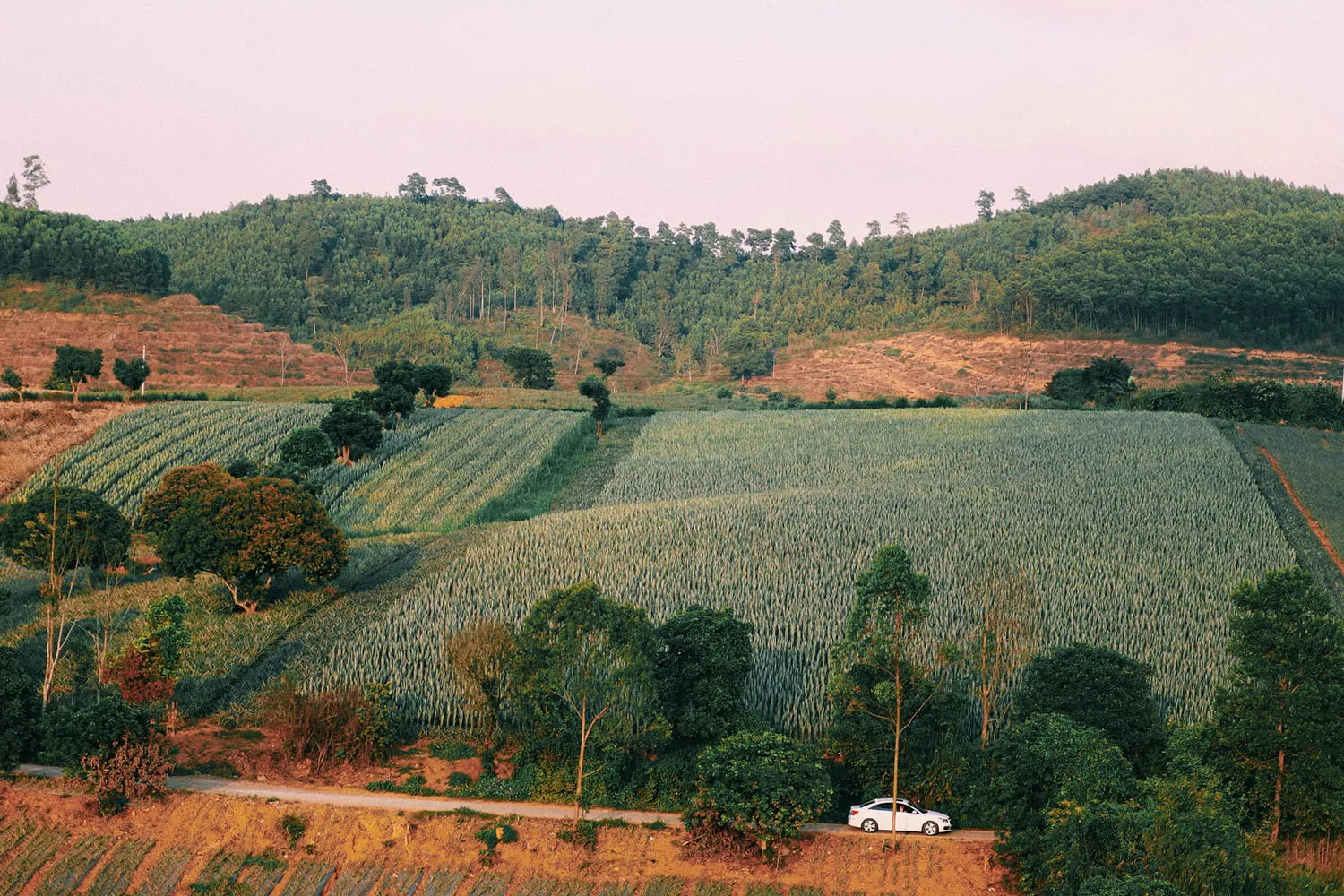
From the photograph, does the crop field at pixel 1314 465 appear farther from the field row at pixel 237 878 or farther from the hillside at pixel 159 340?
the hillside at pixel 159 340

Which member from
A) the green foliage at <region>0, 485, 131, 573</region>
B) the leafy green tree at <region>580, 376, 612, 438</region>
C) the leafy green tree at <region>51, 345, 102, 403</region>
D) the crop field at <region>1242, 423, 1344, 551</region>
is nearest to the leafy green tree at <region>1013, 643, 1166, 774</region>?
the crop field at <region>1242, 423, 1344, 551</region>

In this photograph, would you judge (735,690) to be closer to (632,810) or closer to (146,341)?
(632,810)

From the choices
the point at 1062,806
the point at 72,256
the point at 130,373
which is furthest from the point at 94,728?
the point at 72,256

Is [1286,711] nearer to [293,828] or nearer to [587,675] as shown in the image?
[587,675]

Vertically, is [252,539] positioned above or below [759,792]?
above

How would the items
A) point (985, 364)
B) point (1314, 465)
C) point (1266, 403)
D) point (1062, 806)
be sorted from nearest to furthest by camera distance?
1. point (1062, 806)
2. point (1314, 465)
3. point (1266, 403)
4. point (985, 364)

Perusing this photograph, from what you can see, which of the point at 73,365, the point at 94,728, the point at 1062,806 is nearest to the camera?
the point at 1062,806

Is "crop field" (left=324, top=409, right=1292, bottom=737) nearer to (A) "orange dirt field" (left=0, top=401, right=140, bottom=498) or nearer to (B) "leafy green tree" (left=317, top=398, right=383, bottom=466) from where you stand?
(B) "leafy green tree" (left=317, top=398, right=383, bottom=466)
